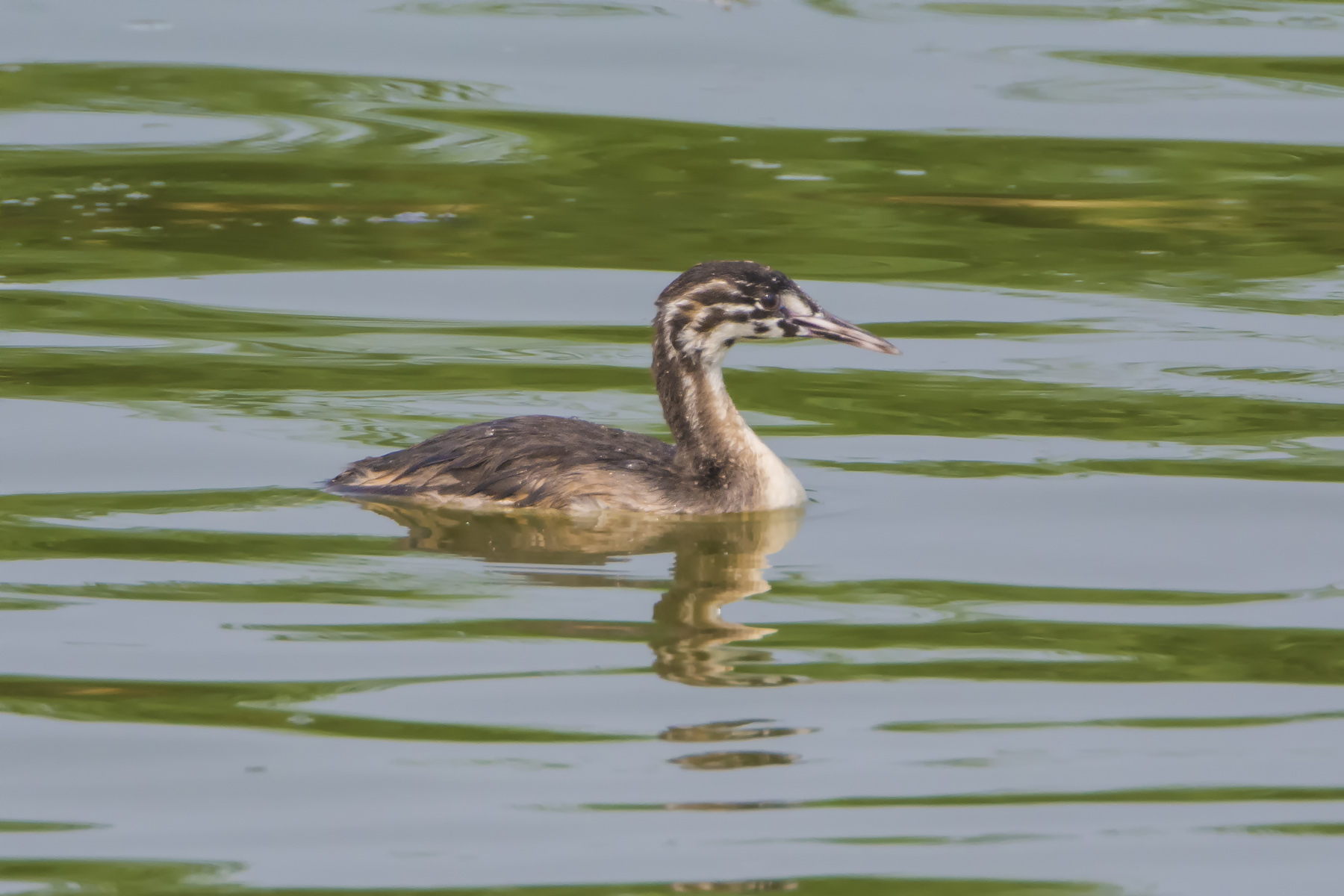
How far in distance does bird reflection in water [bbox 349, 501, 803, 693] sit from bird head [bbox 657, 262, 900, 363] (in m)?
0.78

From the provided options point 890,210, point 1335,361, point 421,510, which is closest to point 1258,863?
point 421,510

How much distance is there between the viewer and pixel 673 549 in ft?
28.3

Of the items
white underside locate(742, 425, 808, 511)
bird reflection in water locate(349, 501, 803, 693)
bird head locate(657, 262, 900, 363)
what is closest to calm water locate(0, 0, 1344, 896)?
bird reflection in water locate(349, 501, 803, 693)

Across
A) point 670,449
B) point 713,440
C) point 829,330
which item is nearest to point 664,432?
point 670,449

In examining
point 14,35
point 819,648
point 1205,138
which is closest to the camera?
point 819,648

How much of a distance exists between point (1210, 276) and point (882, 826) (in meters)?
7.51

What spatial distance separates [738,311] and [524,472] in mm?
1108

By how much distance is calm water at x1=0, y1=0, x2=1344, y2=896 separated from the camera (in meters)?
6.02

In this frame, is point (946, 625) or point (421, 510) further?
point (421, 510)

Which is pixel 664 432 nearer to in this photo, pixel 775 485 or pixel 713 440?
pixel 713 440

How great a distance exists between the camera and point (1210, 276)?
12.8 meters

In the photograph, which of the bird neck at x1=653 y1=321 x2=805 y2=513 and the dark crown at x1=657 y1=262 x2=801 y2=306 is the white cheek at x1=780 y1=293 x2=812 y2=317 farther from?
the bird neck at x1=653 y1=321 x2=805 y2=513

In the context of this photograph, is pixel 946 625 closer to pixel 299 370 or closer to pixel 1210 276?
pixel 299 370

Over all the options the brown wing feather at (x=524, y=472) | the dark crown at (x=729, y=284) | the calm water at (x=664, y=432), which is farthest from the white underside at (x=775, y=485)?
the dark crown at (x=729, y=284)
